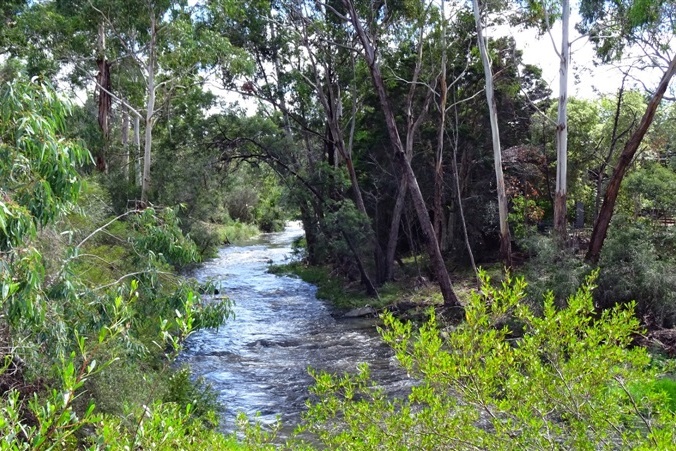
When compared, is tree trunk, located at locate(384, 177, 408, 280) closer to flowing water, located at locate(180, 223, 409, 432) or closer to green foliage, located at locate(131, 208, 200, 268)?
flowing water, located at locate(180, 223, 409, 432)

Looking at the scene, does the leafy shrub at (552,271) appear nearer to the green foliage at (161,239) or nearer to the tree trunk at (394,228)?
the tree trunk at (394,228)

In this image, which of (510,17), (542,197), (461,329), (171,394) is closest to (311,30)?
(510,17)

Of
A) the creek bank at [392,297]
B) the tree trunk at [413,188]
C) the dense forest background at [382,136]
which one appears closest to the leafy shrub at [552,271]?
the dense forest background at [382,136]

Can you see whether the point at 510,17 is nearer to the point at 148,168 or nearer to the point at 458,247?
the point at 458,247

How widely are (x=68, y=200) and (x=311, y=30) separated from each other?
46.7 feet

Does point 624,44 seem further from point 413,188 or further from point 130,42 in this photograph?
point 130,42

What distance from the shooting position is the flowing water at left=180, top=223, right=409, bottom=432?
33.3ft

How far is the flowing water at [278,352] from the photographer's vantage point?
10148mm

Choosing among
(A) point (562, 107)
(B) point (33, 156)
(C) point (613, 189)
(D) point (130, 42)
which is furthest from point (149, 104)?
(B) point (33, 156)

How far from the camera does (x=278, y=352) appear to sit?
13445mm

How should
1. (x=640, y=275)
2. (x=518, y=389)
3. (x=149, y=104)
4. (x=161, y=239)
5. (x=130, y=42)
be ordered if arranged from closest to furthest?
(x=518, y=389)
(x=161, y=239)
(x=640, y=275)
(x=149, y=104)
(x=130, y=42)

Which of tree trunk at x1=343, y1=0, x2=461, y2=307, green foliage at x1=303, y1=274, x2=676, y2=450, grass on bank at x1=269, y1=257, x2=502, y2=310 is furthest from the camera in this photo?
grass on bank at x1=269, y1=257, x2=502, y2=310

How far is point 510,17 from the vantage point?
16078 millimetres

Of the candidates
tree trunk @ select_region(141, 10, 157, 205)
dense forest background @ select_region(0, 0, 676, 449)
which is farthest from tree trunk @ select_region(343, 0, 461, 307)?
tree trunk @ select_region(141, 10, 157, 205)
